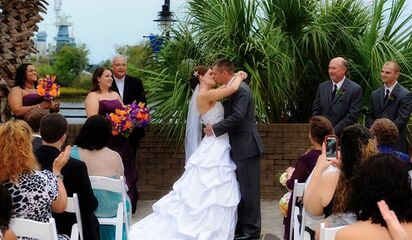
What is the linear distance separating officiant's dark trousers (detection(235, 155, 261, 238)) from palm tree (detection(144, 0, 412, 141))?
1768 mm

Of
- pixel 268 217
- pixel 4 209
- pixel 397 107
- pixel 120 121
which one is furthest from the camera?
pixel 268 217

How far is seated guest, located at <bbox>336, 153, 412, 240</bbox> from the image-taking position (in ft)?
10.1

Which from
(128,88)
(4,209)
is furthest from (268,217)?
(4,209)

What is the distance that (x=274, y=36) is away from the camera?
9.04 metres

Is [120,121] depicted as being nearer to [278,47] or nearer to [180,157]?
[180,157]

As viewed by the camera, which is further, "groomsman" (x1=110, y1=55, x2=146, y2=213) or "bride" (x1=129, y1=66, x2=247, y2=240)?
"groomsman" (x1=110, y1=55, x2=146, y2=213)

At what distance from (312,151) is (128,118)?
2.82 m

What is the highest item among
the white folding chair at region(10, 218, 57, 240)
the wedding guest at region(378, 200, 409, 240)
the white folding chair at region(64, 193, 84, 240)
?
the wedding guest at region(378, 200, 409, 240)

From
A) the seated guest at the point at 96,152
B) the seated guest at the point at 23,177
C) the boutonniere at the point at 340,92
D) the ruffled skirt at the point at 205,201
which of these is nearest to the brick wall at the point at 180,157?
the boutonniere at the point at 340,92

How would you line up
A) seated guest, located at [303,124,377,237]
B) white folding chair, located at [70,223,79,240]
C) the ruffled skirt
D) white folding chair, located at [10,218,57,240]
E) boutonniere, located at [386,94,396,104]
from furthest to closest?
boutonniere, located at [386,94,396,104] → the ruffled skirt → white folding chair, located at [70,223,79,240] → seated guest, located at [303,124,377,237] → white folding chair, located at [10,218,57,240]

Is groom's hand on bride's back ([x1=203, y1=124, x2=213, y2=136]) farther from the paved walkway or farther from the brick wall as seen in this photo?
the brick wall

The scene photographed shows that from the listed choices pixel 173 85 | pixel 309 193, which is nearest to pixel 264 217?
pixel 173 85

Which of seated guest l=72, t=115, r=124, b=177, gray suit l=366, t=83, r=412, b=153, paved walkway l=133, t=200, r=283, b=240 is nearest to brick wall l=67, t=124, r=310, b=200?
paved walkway l=133, t=200, r=283, b=240

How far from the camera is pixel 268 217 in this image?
824cm
